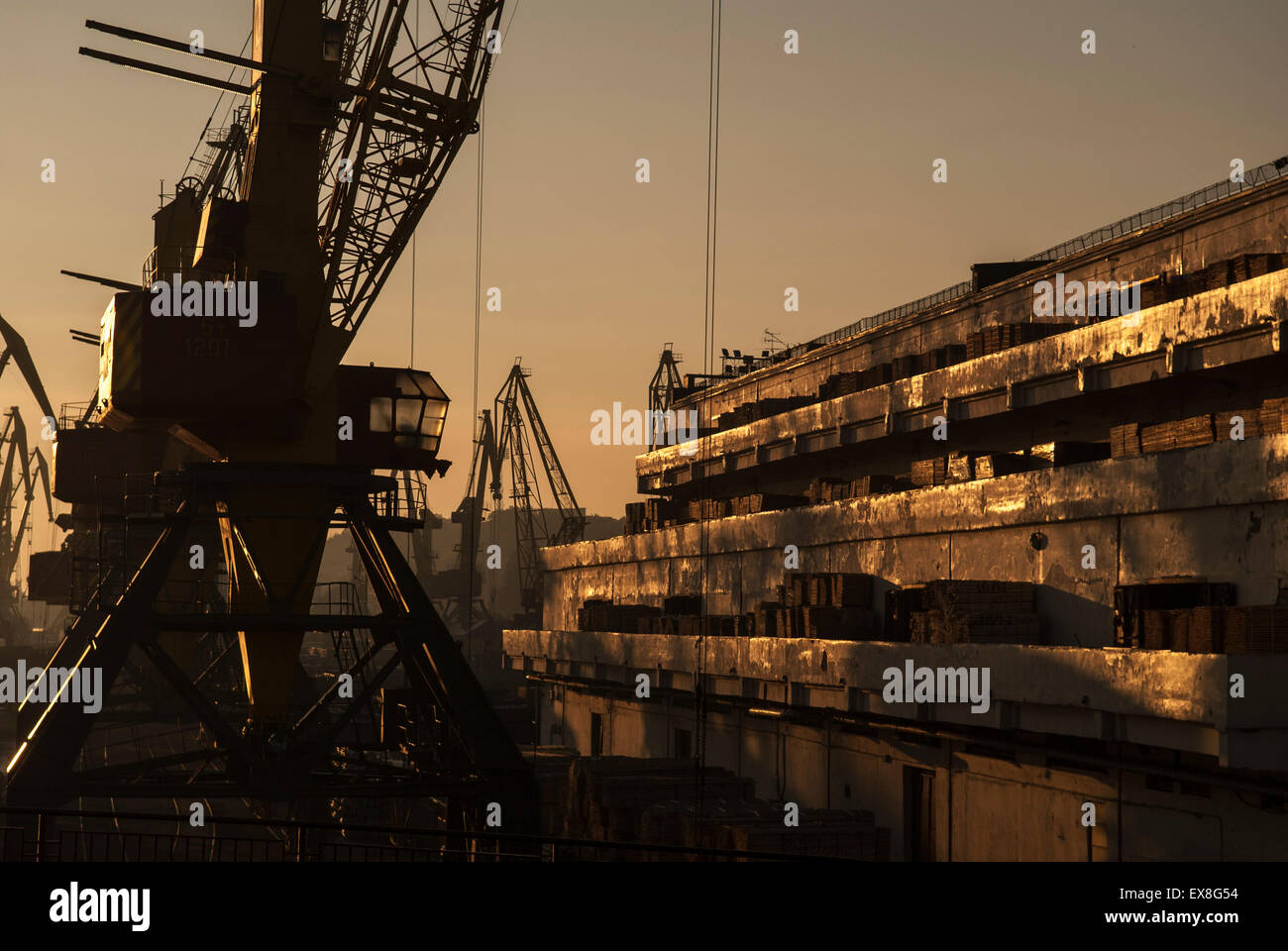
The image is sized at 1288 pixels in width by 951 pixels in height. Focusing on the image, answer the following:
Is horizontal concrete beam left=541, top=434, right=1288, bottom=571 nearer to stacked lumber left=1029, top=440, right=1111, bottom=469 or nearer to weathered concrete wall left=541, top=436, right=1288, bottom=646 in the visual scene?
weathered concrete wall left=541, top=436, right=1288, bottom=646

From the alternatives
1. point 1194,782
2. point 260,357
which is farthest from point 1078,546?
point 260,357

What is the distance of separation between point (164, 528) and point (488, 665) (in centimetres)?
10342

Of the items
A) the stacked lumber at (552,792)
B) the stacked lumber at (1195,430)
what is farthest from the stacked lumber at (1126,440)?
the stacked lumber at (552,792)

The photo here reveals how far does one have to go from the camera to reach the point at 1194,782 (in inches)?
939

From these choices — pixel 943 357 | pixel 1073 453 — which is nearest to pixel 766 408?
pixel 943 357

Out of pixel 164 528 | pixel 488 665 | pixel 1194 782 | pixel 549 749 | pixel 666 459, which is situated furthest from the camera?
pixel 488 665

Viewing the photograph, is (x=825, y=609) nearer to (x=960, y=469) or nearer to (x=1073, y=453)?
(x=960, y=469)

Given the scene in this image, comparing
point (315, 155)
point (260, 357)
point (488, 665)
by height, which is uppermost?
point (315, 155)

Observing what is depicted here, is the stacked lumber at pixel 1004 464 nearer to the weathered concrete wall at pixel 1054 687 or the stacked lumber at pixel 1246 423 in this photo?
the weathered concrete wall at pixel 1054 687

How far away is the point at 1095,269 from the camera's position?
36.8 m

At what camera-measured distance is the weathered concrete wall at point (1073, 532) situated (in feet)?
79.4

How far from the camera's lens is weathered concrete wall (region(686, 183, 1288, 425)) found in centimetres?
3128
